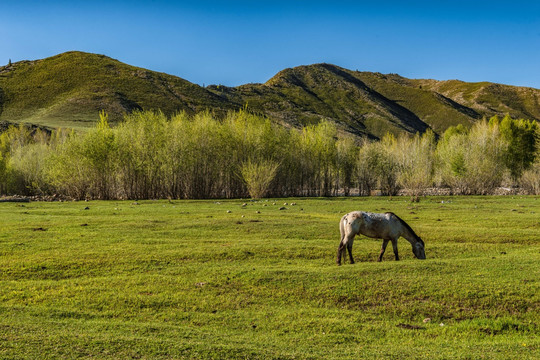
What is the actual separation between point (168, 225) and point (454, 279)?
18.8 metres

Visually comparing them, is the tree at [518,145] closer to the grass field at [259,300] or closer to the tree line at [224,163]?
the tree line at [224,163]

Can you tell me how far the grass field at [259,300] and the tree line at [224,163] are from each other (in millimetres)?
36214

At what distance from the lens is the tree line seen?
188 ft

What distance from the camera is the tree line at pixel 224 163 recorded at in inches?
2254

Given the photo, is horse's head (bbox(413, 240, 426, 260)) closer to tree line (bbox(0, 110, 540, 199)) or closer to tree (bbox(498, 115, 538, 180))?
tree line (bbox(0, 110, 540, 199))

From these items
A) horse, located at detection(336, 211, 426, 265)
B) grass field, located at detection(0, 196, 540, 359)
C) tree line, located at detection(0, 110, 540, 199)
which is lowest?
grass field, located at detection(0, 196, 540, 359)

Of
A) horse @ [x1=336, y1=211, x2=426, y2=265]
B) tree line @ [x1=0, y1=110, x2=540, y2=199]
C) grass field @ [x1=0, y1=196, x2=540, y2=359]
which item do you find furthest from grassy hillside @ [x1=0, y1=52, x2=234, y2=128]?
horse @ [x1=336, y1=211, x2=426, y2=265]

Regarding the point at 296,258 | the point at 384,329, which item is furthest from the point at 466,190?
the point at 384,329

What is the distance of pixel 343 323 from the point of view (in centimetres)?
1073

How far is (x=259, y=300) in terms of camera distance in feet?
41.8

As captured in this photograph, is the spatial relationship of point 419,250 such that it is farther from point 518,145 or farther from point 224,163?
point 518,145

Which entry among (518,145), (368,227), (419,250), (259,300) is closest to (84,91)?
(518,145)

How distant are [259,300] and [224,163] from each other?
4978cm

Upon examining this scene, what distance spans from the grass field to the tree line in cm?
3621
